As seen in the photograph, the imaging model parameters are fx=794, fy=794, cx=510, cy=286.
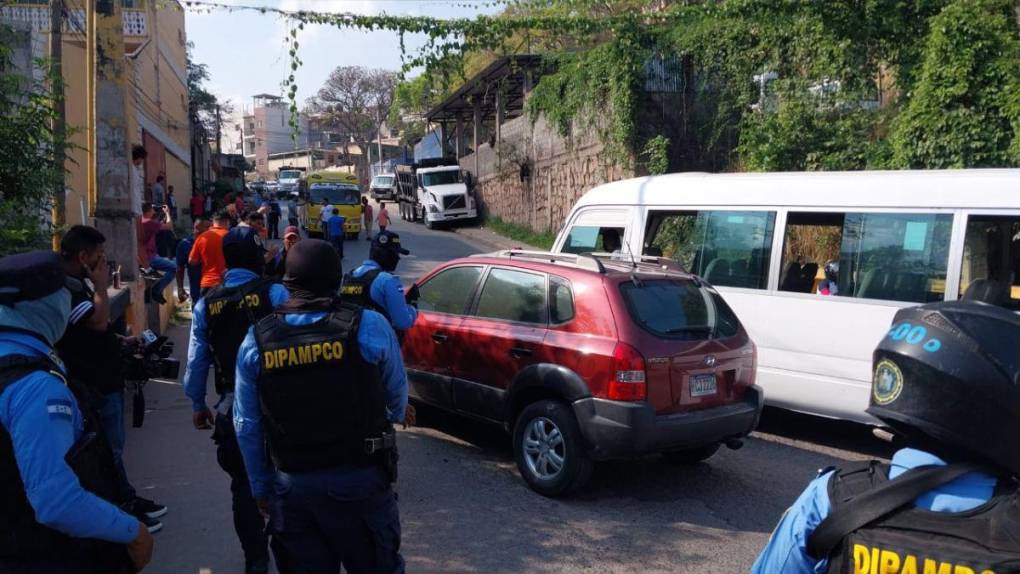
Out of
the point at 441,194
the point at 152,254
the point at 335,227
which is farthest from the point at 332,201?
the point at 152,254

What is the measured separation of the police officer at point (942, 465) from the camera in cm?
145

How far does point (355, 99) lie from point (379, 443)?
6362 centimetres

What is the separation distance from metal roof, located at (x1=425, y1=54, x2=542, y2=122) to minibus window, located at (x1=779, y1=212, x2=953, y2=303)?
17736 millimetres

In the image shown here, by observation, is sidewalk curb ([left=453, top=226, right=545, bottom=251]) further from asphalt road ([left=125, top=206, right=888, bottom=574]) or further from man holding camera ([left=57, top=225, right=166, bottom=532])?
man holding camera ([left=57, top=225, right=166, bottom=532])

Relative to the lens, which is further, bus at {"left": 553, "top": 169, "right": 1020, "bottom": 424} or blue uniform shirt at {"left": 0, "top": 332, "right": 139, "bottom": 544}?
bus at {"left": 553, "top": 169, "right": 1020, "bottom": 424}

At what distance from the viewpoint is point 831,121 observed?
15.5m

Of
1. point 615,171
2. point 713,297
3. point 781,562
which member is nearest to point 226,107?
point 615,171

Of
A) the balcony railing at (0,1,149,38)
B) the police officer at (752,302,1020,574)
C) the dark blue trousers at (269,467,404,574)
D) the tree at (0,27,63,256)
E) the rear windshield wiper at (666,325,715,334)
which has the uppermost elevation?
the balcony railing at (0,1,149,38)

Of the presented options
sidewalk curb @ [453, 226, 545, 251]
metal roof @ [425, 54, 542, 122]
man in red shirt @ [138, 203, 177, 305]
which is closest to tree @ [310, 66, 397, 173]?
metal roof @ [425, 54, 542, 122]

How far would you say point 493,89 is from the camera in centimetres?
3167

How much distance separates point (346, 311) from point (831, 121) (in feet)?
47.9

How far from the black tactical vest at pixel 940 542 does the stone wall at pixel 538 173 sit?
61.4 feet

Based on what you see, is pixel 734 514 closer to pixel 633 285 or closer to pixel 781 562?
pixel 633 285

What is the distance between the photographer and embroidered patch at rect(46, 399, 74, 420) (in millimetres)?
2227
